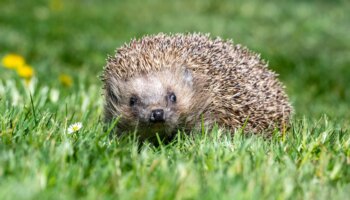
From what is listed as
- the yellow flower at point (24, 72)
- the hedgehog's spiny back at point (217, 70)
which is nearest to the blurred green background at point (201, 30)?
the yellow flower at point (24, 72)

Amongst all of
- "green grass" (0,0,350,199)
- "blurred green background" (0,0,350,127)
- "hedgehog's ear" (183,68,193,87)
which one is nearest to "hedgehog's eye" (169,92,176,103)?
"hedgehog's ear" (183,68,193,87)

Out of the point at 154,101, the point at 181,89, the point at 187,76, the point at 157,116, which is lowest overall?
the point at 157,116

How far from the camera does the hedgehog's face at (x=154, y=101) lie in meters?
5.33

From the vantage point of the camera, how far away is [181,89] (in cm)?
568

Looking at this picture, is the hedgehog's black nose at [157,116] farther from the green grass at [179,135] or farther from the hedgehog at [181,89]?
the green grass at [179,135]

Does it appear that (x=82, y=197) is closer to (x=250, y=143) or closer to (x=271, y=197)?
(x=271, y=197)

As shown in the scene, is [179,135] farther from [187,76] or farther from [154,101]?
[187,76]

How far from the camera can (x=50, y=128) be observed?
459 centimetres

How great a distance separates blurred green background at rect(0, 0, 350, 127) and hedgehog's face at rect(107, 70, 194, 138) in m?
1.41

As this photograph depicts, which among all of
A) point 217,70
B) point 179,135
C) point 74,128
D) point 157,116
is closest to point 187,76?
point 217,70

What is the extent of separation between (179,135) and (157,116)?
51 cm

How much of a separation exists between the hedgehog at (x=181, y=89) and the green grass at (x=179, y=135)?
0.25 meters

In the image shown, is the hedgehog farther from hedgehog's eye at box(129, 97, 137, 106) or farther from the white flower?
the white flower

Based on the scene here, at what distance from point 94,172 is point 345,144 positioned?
167 centimetres
